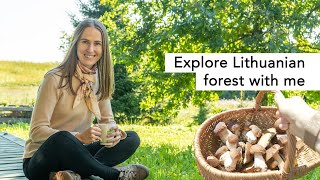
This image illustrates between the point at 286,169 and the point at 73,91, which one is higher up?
the point at 73,91

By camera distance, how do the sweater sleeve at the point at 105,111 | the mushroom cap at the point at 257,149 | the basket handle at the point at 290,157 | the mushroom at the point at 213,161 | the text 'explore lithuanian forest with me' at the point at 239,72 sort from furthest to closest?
1. the text 'explore lithuanian forest with me' at the point at 239,72
2. the sweater sleeve at the point at 105,111
3. the mushroom cap at the point at 257,149
4. the mushroom at the point at 213,161
5. the basket handle at the point at 290,157

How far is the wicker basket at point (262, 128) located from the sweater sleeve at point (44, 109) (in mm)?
804

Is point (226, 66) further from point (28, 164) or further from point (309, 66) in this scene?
point (309, 66)

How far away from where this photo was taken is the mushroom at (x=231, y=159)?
2369mm

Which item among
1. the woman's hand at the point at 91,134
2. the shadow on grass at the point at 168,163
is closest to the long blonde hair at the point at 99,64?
the woman's hand at the point at 91,134

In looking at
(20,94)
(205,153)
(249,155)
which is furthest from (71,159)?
(20,94)

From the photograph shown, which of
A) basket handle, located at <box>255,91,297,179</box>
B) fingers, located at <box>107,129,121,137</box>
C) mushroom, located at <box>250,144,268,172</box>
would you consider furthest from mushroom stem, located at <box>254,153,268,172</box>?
fingers, located at <box>107,129,121,137</box>

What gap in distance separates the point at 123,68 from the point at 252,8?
5.63m

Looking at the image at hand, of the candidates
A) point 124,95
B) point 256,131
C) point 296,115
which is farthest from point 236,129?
point 124,95

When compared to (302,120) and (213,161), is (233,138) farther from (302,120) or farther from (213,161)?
(302,120)

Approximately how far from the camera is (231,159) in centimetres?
238

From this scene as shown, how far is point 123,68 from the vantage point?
11391mm

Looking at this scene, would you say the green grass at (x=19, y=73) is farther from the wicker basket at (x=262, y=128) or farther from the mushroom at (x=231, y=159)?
the mushroom at (x=231, y=159)

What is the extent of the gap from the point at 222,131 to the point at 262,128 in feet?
0.94
